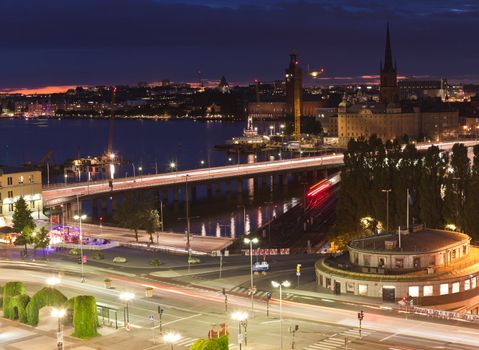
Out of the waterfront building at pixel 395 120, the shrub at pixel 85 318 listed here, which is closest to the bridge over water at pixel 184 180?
the shrub at pixel 85 318

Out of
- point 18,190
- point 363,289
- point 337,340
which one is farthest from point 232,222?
point 337,340

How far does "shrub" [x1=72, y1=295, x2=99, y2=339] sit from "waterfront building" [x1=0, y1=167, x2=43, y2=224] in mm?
30519

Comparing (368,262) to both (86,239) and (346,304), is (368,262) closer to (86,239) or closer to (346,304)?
(346,304)

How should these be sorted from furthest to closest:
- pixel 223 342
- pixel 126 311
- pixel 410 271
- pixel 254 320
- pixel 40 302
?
1. pixel 410 271
2. pixel 126 311
3. pixel 40 302
4. pixel 254 320
5. pixel 223 342

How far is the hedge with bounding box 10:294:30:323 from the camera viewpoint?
30.6m

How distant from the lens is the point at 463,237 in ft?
126

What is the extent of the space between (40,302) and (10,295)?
1806 millimetres

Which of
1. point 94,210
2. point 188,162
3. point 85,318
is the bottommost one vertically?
point 94,210

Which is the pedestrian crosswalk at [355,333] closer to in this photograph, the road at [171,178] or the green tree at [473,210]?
the green tree at [473,210]

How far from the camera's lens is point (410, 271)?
113ft

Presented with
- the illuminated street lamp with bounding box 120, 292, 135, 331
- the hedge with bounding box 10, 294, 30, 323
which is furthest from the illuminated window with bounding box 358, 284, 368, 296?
the hedge with bounding box 10, 294, 30, 323

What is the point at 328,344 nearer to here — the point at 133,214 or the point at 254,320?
the point at 254,320

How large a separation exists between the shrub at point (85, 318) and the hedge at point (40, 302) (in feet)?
6.25

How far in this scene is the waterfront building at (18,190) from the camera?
58.6 meters
